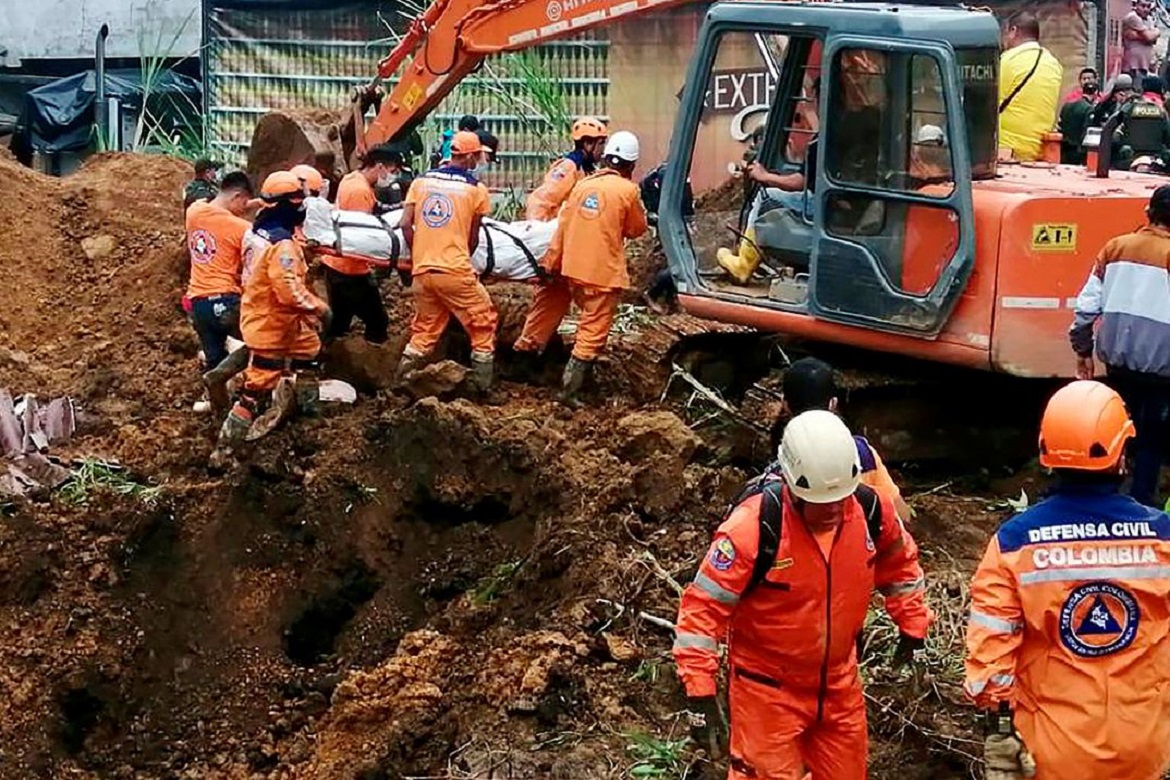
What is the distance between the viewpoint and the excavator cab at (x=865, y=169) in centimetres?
859

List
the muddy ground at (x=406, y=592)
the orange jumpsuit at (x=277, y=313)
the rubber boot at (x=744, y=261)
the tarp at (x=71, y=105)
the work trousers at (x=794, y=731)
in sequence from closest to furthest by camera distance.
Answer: the work trousers at (x=794, y=731) < the muddy ground at (x=406, y=592) < the rubber boot at (x=744, y=261) < the orange jumpsuit at (x=277, y=313) < the tarp at (x=71, y=105)

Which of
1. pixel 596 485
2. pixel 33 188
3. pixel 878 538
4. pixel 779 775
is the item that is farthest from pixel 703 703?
pixel 33 188

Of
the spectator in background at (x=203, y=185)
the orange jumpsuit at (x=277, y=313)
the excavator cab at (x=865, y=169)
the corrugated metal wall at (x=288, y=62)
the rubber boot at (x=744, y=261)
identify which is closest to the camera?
the excavator cab at (x=865, y=169)

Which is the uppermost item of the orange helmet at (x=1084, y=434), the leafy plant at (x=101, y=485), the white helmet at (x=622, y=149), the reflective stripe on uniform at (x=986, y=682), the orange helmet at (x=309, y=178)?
the orange helmet at (x=1084, y=434)

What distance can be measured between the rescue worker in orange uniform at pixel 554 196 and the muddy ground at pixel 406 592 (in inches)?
10.5

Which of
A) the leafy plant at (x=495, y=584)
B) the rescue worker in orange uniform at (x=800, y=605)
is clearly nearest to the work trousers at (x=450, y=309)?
the leafy plant at (x=495, y=584)

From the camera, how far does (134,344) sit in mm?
13078

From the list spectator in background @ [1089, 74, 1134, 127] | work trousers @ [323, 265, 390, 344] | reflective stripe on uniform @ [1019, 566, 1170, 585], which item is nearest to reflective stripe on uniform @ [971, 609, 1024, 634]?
reflective stripe on uniform @ [1019, 566, 1170, 585]

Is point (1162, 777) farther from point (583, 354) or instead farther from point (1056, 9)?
point (1056, 9)

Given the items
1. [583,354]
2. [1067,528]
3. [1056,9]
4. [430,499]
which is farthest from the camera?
[1056,9]

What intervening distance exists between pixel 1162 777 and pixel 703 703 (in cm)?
139

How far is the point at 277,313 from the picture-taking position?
1030cm

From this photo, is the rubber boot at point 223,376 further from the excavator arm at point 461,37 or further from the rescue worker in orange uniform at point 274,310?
the excavator arm at point 461,37

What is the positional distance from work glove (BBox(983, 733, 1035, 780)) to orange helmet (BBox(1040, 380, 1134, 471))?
80 centimetres
